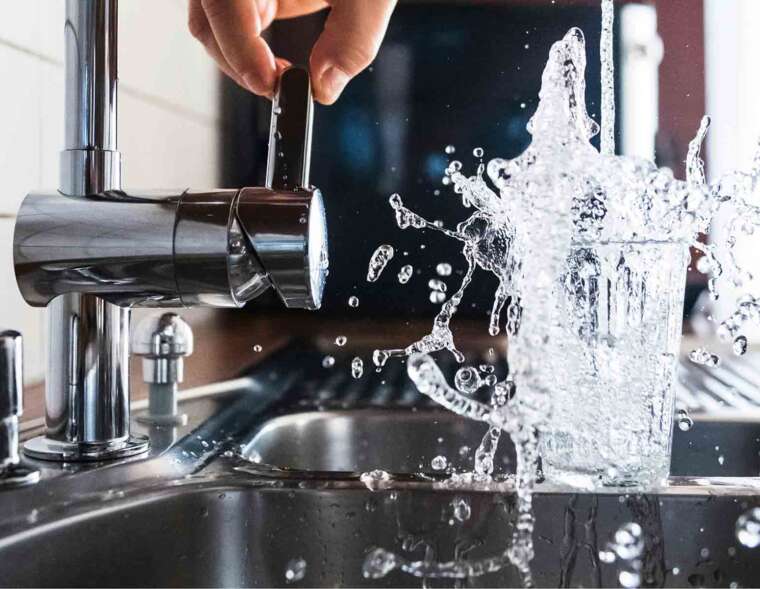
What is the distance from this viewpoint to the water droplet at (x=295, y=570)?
0.55 meters

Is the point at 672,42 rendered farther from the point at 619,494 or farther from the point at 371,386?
the point at 619,494

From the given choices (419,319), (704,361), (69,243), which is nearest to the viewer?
(69,243)

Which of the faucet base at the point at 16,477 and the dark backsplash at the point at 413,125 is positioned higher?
the dark backsplash at the point at 413,125

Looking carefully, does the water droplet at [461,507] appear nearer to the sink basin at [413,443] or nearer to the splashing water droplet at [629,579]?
the splashing water droplet at [629,579]

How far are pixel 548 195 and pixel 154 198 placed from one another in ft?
0.78

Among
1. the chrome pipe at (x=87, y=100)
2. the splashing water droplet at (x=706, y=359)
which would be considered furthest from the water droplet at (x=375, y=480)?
the splashing water droplet at (x=706, y=359)

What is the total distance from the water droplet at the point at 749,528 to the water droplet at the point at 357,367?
0.56m

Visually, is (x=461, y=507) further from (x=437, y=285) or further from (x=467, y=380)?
(x=437, y=285)

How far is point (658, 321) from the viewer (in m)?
0.59

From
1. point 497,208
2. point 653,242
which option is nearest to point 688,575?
point 653,242

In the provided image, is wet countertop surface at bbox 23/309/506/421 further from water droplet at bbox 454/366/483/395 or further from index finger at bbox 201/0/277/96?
index finger at bbox 201/0/277/96

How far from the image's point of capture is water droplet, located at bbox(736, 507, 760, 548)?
560 mm

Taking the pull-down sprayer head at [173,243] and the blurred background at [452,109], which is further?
the blurred background at [452,109]

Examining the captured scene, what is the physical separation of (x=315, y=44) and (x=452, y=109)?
0.81m
